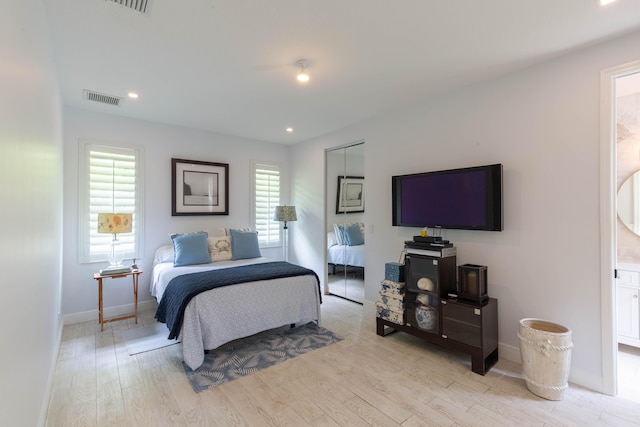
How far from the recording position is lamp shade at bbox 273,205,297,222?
511cm

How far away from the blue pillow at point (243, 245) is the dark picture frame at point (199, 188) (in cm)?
65

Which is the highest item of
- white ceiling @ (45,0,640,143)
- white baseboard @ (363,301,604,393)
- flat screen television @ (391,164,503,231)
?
white ceiling @ (45,0,640,143)

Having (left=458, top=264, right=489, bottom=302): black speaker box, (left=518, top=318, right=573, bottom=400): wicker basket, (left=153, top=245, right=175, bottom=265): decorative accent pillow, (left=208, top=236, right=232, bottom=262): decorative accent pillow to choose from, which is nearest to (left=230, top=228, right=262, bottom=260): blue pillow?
(left=208, top=236, right=232, bottom=262): decorative accent pillow

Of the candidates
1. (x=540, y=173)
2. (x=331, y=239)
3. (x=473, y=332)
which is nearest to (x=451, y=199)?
(x=540, y=173)

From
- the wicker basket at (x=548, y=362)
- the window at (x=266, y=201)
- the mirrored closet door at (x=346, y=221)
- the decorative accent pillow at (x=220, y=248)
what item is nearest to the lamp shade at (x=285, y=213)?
the window at (x=266, y=201)

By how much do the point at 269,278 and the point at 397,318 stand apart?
1.44 metres

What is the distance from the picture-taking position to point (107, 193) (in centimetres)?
386

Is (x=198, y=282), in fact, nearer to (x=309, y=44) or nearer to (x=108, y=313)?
(x=108, y=313)

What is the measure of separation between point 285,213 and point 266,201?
497 mm

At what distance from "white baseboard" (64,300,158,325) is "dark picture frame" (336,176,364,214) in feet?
10.1

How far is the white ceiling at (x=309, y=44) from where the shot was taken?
192cm

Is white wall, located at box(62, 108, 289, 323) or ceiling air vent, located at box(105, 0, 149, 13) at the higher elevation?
ceiling air vent, located at box(105, 0, 149, 13)

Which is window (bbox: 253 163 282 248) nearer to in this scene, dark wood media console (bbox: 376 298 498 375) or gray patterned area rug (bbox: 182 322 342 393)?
gray patterned area rug (bbox: 182 322 342 393)

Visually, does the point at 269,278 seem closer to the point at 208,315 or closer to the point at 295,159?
the point at 208,315
